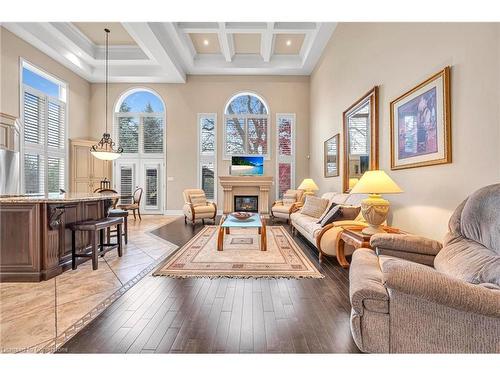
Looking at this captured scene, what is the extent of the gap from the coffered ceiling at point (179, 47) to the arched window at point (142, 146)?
2.79 ft

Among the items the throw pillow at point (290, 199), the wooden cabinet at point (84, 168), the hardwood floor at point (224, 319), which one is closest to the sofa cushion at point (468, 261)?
the hardwood floor at point (224, 319)

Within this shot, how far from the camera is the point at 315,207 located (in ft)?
16.7

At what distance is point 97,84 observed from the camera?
28.9 feet

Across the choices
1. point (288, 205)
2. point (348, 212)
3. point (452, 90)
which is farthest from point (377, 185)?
point (288, 205)

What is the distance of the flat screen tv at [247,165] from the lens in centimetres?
834

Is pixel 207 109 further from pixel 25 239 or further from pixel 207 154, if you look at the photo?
pixel 25 239

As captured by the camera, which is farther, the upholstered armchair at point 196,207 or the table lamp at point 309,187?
the table lamp at point 309,187

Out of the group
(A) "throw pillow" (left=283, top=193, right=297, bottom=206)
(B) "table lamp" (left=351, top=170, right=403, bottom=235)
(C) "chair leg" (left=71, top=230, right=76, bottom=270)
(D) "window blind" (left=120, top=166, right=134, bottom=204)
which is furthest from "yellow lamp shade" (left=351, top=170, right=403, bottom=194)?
(D) "window blind" (left=120, top=166, right=134, bottom=204)

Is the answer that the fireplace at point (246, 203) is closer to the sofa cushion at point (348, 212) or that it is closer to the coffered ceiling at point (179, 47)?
the coffered ceiling at point (179, 47)

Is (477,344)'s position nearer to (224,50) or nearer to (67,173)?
(224,50)

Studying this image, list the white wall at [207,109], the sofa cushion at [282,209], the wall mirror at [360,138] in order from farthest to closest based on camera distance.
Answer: the white wall at [207,109]
the sofa cushion at [282,209]
the wall mirror at [360,138]

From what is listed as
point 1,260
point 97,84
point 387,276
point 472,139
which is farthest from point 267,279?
point 97,84

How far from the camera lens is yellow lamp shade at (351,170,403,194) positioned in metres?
2.83

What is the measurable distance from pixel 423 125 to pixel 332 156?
333 cm
